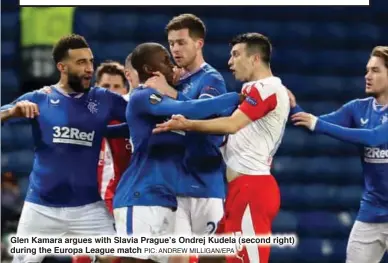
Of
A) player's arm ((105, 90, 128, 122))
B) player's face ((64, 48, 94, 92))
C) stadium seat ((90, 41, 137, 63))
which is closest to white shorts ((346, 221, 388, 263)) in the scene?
player's arm ((105, 90, 128, 122))

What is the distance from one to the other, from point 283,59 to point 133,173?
2059 mm

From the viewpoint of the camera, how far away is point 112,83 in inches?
229

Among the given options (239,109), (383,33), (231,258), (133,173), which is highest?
(383,33)

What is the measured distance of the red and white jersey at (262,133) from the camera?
4742 mm

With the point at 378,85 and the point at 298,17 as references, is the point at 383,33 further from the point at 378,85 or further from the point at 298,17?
the point at 378,85

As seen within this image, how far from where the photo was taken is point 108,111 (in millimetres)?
4910

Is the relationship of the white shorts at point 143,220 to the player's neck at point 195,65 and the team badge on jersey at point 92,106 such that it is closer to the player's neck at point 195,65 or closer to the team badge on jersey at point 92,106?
the team badge on jersey at point 92,106

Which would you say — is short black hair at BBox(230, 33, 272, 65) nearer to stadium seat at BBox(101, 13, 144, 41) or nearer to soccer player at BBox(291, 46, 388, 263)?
soccer player at BBox(291, 46, 388, 263)

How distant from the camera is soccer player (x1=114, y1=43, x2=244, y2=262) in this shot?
4.46 meters

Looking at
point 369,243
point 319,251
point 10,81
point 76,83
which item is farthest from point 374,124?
point 10,81

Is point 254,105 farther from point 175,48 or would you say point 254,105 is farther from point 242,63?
point 175,48

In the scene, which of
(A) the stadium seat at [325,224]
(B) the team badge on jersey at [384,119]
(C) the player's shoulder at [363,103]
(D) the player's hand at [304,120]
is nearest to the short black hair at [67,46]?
(D) the player's hand at [304,120]

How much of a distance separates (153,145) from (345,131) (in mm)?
1071

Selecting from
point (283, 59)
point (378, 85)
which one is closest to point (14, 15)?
point (283, 59)
